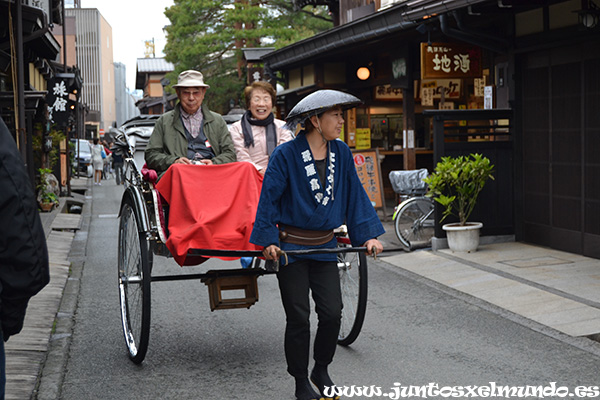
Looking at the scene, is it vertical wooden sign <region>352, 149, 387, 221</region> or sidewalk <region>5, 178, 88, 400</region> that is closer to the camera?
sidewalk <region>5, 178, 88, 400</region>

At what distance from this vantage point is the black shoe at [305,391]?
4.80m

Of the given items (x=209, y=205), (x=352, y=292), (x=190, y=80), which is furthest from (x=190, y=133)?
(x=352, y=292)

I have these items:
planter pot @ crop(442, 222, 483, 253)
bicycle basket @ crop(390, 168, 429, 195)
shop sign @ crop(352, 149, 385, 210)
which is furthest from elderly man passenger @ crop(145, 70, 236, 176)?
shop sign @ crop(352, 149, 385, 210)

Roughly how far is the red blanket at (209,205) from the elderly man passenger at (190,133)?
2.10 feet

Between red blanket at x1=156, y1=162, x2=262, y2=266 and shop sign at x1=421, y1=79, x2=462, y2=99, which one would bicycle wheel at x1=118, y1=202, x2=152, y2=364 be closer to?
red blanket at x1=156, y1=162, x2=262, y2=266

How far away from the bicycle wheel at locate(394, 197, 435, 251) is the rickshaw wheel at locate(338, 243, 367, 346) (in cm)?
556

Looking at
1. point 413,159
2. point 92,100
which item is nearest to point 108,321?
point 413,159

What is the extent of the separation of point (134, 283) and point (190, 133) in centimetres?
156

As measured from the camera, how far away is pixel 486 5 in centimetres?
1070

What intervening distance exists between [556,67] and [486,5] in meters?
1.32

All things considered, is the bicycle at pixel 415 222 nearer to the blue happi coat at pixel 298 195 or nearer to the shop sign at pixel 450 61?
the shop sign at pixel 450 61

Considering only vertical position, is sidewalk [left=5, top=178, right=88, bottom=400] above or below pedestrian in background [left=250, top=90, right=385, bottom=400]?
below

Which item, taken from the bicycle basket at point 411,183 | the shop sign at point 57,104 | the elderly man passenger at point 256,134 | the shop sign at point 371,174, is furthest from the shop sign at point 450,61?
the shop sign at point 57,104

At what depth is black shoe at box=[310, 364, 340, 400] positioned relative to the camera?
486 cm
